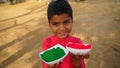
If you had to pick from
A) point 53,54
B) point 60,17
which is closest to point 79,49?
point 53,54

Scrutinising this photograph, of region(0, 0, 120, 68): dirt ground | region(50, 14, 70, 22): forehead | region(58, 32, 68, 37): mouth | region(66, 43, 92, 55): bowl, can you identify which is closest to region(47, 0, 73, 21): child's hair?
region(50, 14, 70, 22): forehead

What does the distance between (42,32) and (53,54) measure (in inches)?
215

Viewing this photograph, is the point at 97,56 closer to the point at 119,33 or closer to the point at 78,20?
the point at 119,33

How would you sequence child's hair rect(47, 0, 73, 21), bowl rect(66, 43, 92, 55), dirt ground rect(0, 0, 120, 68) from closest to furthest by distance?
bowl rect(66, 43, 92, 55), child's hair rect(47, 0, 73, 21), dirt ground rect(0, 0, 120, 68)

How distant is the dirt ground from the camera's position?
16.8 ft

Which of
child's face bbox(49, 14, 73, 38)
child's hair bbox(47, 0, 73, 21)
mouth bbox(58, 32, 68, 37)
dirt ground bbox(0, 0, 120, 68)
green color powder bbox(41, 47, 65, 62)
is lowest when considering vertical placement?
dirt ground bbox(0, 0, 120, 68)

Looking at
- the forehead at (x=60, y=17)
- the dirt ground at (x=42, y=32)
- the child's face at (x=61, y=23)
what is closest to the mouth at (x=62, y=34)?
the child's face at (x=61, y=23)

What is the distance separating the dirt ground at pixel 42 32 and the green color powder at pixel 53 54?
311cm

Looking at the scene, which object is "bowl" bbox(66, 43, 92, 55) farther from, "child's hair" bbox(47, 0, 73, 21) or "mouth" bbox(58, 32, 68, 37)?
"child's hair" bbox(47, 0, 73, 21)

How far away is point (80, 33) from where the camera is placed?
6.94 m

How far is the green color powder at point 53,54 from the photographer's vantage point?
5.60 ft

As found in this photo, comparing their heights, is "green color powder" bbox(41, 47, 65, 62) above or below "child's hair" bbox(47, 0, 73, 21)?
below

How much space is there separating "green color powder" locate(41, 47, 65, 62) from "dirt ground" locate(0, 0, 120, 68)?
10.2ft

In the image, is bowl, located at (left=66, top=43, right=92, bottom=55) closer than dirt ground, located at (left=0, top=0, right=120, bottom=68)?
Yes
